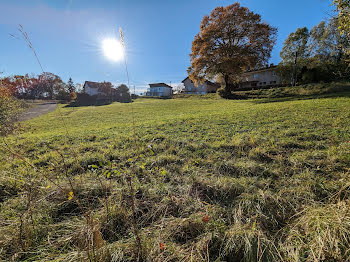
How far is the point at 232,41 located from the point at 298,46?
14435mm

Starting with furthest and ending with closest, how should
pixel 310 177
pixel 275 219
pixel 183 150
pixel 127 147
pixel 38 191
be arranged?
pixel 127 147 < pixel 183 150 < pixel 310 177 < pixel 38 191 < pixel 275 219

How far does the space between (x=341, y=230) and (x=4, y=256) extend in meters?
3.38

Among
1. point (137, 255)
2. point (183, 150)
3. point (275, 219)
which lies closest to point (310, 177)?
point (275, 219)

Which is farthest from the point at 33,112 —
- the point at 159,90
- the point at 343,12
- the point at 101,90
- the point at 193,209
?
the point at 159,90

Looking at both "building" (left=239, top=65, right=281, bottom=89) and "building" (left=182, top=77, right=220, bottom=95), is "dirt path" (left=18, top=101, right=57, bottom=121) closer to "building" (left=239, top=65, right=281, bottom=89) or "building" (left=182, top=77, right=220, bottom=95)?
"building" (left=182, top=77, right=220, bottom=95)

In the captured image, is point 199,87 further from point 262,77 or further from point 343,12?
point 343,12

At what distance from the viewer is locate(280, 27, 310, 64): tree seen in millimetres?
27219

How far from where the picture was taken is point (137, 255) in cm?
151

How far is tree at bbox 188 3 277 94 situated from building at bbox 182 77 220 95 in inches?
982

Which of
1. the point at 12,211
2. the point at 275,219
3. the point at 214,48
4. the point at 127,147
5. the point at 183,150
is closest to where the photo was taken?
the point at 275,219

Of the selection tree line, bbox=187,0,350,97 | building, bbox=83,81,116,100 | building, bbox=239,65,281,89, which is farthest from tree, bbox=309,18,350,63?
building, bbox=83,81,116,100

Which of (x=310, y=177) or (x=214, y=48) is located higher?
(x=214, y=48)

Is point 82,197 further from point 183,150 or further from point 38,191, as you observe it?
point 183,150

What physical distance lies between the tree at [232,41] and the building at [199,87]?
24.9 meters
